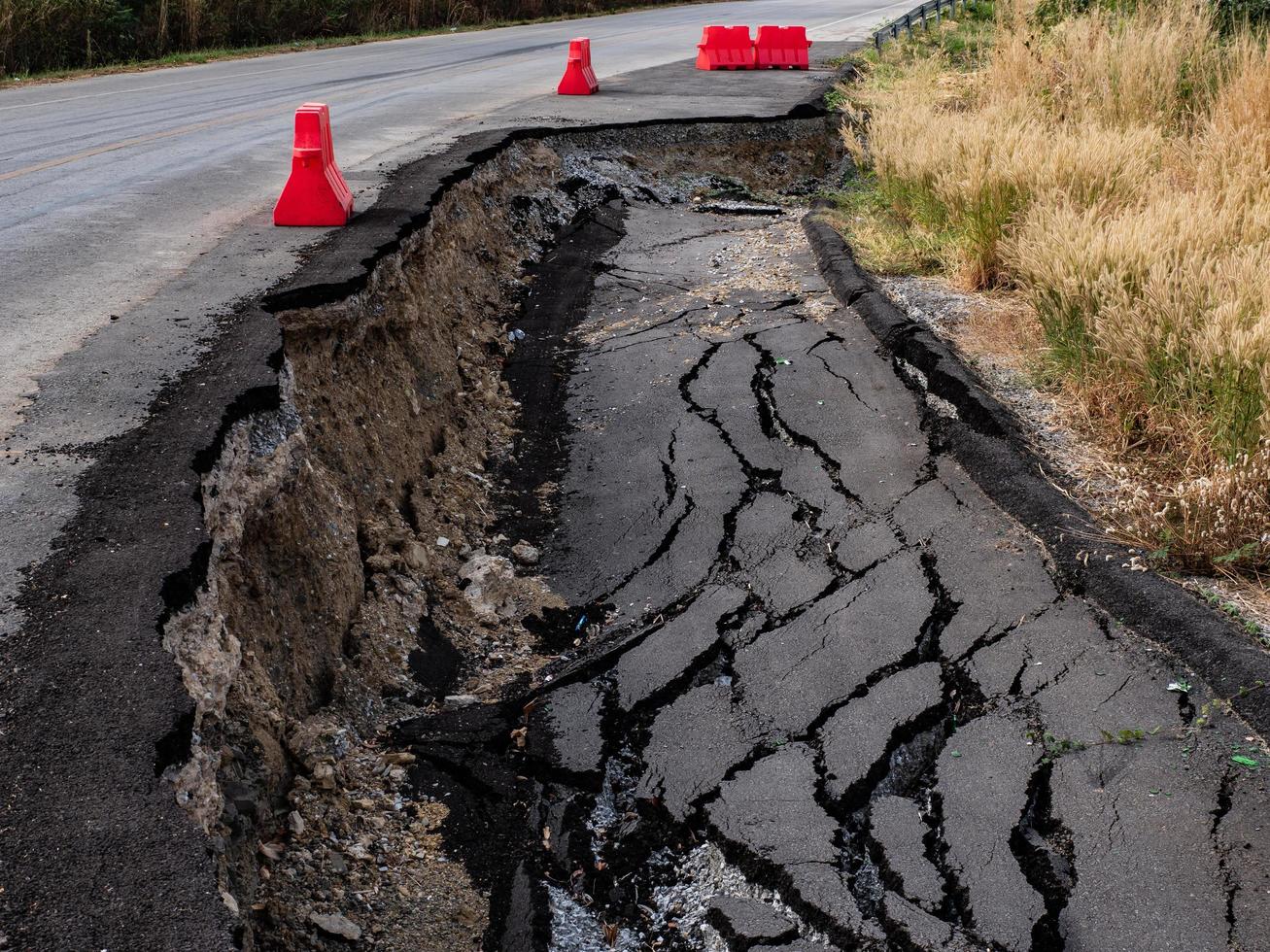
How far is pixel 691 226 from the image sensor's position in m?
8.95

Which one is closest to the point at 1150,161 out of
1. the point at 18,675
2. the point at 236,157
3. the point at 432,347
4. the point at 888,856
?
the point at 432,347

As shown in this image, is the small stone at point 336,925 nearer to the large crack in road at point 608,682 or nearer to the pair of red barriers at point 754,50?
the large crack in road at point 608,682

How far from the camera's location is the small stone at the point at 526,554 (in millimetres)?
4938

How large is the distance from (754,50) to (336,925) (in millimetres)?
13315

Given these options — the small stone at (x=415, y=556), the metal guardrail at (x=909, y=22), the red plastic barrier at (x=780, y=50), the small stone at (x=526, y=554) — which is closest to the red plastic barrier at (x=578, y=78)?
the red plastic barrier at (x=780, y=50)

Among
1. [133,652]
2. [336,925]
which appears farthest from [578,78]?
[336,925]

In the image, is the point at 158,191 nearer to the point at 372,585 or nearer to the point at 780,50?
the point at 372,585

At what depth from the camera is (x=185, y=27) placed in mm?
16641

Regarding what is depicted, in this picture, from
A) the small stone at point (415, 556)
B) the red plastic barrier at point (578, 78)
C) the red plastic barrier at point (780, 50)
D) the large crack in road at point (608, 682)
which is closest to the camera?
the large crack in road at point (608, 682)

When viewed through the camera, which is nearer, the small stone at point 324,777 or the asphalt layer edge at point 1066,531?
the small stone at point 324,777

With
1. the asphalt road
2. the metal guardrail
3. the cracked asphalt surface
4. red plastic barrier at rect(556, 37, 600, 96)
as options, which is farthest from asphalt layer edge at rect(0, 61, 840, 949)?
the metal guardrail

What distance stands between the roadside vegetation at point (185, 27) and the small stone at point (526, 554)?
38.9 ft

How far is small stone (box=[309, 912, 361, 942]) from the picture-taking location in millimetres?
2807

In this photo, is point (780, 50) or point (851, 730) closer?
point (851, 730)
